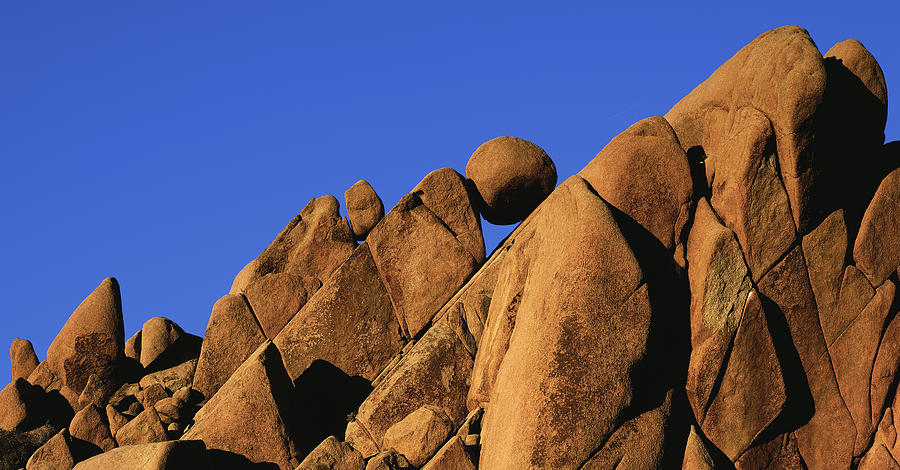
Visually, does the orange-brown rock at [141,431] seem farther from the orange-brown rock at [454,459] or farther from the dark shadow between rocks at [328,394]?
the orange-brown rock at [454,459]

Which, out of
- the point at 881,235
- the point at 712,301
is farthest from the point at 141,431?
→ the point at 881,235

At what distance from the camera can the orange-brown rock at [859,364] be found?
20906mm

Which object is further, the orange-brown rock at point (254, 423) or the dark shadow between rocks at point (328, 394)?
the dark shadow between rocks at point (328, 394)

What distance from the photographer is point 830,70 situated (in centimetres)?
2200

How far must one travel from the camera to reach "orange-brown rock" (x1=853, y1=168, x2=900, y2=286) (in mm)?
21719

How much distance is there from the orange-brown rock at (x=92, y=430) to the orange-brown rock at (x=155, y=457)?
87.8 inches

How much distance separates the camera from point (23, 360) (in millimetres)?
29469

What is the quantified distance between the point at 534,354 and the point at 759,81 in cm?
887

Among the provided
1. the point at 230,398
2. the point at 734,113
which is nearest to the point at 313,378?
the point at 230,398

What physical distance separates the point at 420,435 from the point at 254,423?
14.8 ft

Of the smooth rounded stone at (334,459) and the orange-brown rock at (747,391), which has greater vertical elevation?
the smooth rounded stone at (334,459)

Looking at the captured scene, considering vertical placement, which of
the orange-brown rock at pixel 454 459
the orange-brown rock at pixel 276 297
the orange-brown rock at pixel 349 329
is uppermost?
the orange-brown rock at pixel 276 297

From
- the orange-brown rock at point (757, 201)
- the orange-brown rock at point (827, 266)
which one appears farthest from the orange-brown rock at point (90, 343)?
the orange-brown rock at point (827, 266)

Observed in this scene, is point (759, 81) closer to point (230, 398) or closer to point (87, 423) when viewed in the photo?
point (230, 398)
